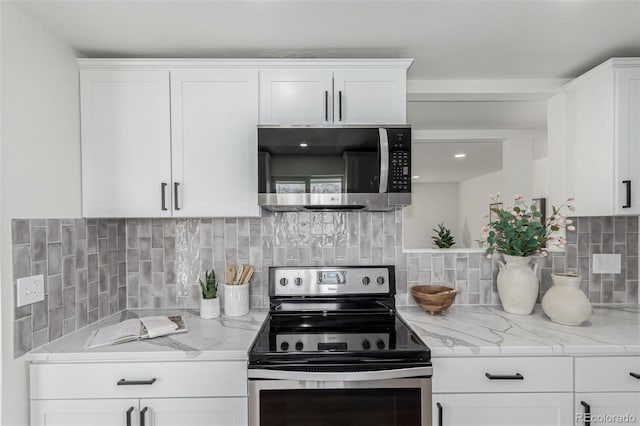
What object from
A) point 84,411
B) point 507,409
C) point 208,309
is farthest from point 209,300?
point 507,409

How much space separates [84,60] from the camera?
1706 millimetres

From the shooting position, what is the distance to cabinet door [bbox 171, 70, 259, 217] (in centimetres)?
173

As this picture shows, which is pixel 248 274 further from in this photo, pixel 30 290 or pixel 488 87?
pixel 488 87

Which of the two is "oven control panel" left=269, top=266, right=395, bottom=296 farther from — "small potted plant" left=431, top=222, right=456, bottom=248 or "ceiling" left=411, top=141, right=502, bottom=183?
"ceiling" left=411, top=141, right=502, bottom=183

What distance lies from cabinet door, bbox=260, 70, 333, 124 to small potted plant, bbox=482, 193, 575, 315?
1.05 metres

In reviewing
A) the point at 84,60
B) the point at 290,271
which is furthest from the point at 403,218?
the point at 84,60

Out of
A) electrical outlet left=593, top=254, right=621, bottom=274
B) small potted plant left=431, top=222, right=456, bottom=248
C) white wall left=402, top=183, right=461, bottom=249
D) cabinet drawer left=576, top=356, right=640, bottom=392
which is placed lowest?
cabinet drawer left=576, top=356, right=640, bottom=392

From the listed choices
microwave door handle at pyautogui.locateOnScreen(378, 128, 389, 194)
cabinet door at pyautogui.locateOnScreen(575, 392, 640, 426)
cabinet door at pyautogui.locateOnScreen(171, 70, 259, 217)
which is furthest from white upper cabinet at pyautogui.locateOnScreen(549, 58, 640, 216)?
cabinet door at pyautogui.locateOnScreen(171, 70, 259, 217)

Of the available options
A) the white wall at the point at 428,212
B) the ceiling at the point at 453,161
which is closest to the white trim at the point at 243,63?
the ceiling at the point at 453,161

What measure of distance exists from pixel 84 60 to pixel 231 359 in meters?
1.58

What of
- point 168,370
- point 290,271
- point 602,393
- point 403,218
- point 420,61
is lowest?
point 602,393

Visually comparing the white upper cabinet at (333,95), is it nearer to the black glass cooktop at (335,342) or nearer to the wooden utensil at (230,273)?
the wooden utensil at (230,273)

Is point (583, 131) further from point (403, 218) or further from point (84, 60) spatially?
point (84, 60)

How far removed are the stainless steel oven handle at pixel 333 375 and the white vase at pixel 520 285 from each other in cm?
83
